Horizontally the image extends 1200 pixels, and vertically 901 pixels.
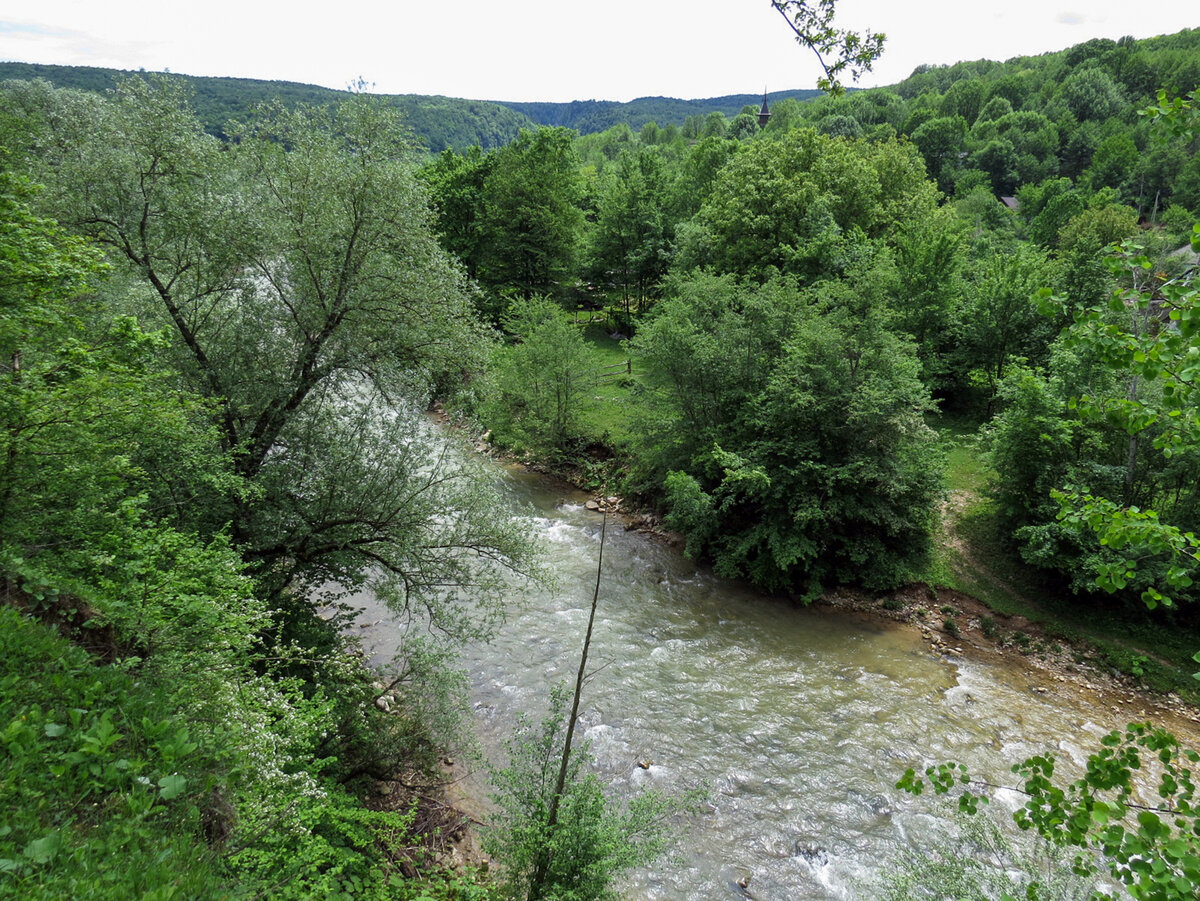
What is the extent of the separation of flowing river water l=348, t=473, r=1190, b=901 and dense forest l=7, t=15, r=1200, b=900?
1363mm

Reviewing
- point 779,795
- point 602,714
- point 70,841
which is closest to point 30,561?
point 70,841

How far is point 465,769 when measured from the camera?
10.7 m

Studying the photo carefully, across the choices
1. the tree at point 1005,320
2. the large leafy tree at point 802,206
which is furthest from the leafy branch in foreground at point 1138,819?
the tree at point 1005,320

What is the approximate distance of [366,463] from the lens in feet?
36.6

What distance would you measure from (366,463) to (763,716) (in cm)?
975

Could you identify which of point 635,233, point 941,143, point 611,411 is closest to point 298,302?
point 611,411

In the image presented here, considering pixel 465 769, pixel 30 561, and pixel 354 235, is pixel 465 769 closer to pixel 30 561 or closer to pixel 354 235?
pixel 30 561

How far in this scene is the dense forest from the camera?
4.22 metres

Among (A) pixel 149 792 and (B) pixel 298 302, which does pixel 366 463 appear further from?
(A) pixel 149 792

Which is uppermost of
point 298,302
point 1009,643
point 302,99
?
point 302,99

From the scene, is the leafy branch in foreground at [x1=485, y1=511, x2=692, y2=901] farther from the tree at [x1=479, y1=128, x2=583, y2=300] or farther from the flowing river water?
the tree at [x1=479, y1=128, x2=583, y2=300]

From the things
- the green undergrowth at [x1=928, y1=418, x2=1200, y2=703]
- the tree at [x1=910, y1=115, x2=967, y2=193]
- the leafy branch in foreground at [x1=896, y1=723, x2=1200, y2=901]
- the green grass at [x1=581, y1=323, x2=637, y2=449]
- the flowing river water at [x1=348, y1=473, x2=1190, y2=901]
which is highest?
the tree at [x1=910, y1=115, x2=967, y2=193]

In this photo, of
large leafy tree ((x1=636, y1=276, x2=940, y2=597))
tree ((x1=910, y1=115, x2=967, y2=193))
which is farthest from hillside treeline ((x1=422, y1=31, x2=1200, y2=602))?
tree ((x1=910, y1=115, x2=967, y2=193))

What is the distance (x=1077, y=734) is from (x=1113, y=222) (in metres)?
35.6
